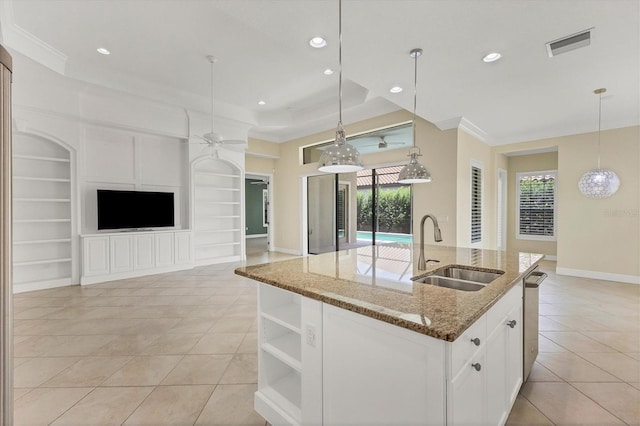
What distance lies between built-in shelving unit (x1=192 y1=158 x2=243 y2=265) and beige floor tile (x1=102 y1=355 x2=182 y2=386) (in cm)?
388

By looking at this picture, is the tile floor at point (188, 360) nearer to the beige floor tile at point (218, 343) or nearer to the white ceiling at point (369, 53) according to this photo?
the beige floor tile at point (218, 343)

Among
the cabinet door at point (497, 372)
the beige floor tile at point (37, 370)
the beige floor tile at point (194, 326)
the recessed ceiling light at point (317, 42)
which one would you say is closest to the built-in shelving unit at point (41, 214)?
the beige floor tile at point (37, 370)

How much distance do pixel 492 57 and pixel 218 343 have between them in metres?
3.78

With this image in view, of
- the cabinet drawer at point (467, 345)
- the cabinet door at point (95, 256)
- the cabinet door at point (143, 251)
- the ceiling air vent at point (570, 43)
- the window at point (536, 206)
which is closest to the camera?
the cabinet drawer at point (467, 345)

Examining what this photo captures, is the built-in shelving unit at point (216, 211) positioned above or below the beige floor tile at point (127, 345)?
above

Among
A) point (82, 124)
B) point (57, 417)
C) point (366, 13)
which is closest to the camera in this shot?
point (57, 417)

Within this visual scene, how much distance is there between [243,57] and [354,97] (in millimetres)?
2211

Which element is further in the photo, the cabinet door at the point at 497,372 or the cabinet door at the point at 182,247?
the cabinet door at the point at 182,247

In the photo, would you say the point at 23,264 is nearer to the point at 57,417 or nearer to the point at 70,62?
the point at 70,62

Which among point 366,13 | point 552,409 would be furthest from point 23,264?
point 552,409

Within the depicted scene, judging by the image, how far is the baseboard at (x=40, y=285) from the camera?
4.37m

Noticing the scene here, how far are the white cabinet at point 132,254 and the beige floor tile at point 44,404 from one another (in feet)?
10.5

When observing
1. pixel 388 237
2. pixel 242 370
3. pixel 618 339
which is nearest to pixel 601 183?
pixel 618 339

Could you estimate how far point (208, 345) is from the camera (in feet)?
9.05
